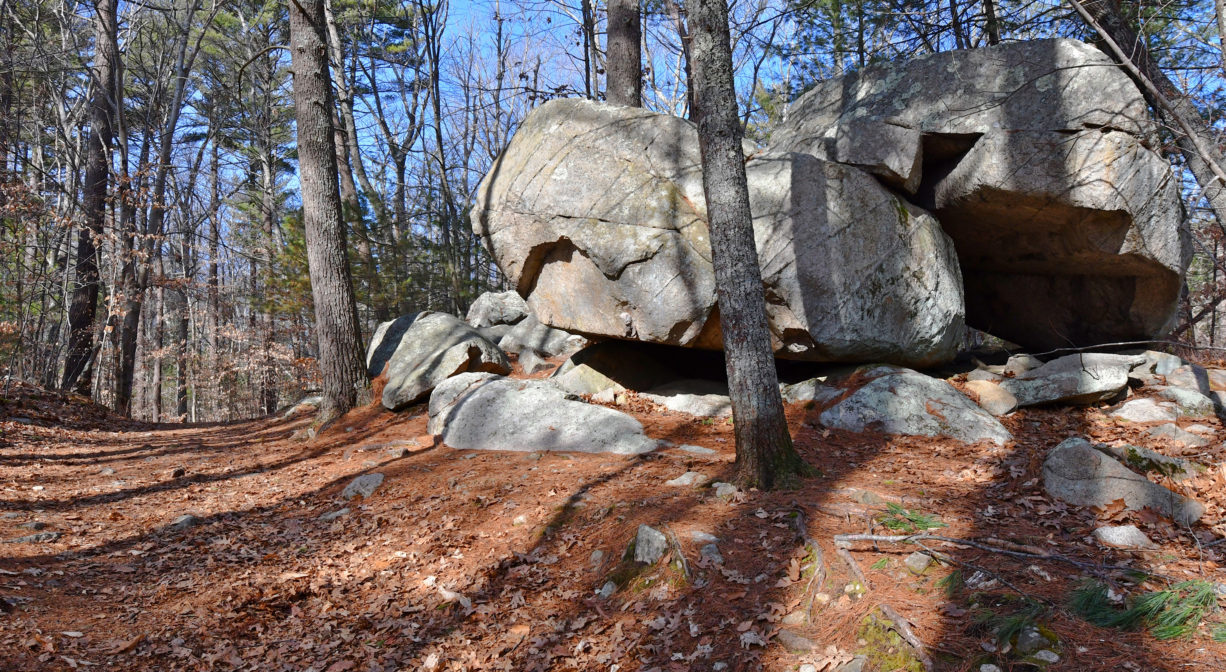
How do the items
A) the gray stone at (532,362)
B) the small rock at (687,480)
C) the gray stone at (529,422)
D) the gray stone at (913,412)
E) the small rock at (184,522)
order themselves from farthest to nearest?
the gray stone at (532,362), the gray stone at (529,422), the gray stone at (913,412), the small rock at (184,522), the small rock at (687,480)

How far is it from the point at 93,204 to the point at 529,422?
11119 mm

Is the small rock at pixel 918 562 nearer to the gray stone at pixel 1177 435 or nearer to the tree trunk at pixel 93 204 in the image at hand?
the gray stone at pixel 1177 435

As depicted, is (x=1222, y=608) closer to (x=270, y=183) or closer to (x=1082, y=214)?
(x=1082, y=214)

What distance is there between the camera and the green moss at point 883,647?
10.5 feet

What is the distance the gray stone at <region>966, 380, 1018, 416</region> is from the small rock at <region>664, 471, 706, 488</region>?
3.58 m

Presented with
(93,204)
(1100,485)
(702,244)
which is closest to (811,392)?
(702,244)

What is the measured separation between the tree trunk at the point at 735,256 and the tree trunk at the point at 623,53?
4.89 meters

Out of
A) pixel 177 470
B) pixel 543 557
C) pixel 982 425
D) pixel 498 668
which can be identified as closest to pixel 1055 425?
pixel 982 425

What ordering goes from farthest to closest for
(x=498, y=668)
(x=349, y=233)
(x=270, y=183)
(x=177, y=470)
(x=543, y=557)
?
(x=270, y=183), (x=349, y=233), (x=177, y=470), (x=543, y=557), (x=498, y=668)

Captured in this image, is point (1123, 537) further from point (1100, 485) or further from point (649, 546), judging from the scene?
point (649, 546)

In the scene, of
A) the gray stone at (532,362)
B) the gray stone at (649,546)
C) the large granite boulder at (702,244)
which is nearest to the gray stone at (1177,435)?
the large granite boulder at (702,244)

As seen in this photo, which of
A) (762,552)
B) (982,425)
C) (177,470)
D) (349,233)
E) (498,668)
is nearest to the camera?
(498,668)

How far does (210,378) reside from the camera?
21234 millimetres

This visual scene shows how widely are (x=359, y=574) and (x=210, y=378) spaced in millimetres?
19512
